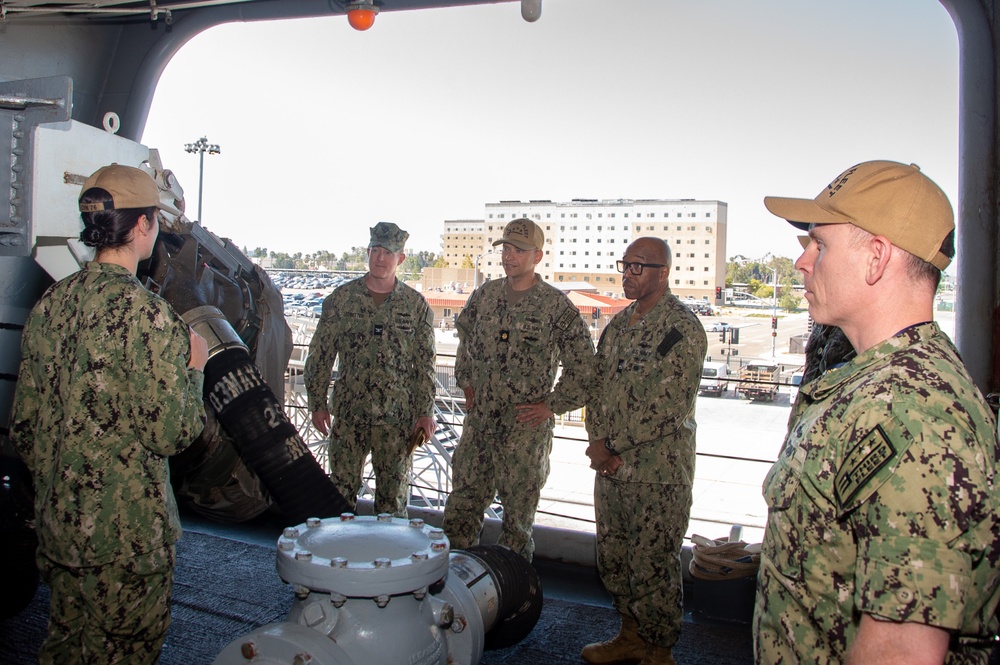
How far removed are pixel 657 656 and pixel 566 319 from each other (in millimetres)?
1529

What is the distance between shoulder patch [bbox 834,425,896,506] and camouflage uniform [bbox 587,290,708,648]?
1919 millimetres

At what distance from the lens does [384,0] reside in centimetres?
420

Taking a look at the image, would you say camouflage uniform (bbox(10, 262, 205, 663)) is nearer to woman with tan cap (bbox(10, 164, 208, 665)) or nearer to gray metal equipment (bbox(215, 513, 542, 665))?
woman with tan cap (bbox(10, 164, 208, 665))

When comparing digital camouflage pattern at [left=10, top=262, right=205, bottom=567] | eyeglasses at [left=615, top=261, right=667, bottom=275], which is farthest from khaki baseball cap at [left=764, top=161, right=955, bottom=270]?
eyeglasses at [left=615, top=261, right=667, bottom=275]

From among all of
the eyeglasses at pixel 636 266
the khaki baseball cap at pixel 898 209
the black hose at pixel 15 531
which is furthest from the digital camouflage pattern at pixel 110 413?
the eyeglasses at pixel 636 266

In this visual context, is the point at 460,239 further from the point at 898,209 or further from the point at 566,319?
the point at 898,209

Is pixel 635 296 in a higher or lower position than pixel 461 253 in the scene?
lower

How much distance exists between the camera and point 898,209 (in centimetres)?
118

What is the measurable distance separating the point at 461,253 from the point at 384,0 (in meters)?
3.06

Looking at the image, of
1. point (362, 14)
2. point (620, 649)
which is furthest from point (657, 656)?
point (362, 14)

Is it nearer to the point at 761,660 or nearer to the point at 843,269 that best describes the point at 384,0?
the point at 843,269

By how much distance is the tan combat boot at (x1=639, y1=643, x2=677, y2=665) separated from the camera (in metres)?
2.96

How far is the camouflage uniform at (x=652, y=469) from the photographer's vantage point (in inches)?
118

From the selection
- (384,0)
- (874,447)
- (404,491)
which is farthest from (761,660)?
(384,0)
